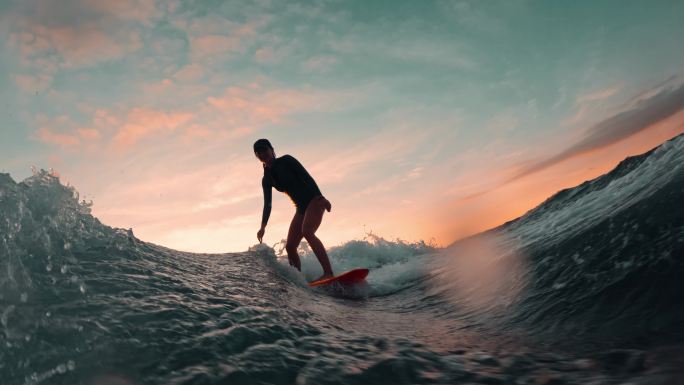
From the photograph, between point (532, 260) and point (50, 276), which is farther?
point (532, 260)

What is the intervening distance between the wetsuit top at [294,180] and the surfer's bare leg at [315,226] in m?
0.14

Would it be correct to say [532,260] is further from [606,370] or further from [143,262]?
[143,262]

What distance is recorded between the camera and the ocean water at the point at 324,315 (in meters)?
2.19

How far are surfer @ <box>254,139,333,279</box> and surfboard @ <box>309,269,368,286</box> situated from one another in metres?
0.31

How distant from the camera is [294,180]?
279 inches

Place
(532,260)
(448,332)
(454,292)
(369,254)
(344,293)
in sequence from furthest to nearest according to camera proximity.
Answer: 1. (369,254)
2. (344,293)
3. (454,292)
4. (532,260)
5. (448,332)

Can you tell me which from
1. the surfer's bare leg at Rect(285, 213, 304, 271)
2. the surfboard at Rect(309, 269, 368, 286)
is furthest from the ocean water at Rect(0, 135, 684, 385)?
the surfer's bare leg at Rect(285, 213, 304, 271)

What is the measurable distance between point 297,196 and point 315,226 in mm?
601

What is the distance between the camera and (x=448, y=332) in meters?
3.42

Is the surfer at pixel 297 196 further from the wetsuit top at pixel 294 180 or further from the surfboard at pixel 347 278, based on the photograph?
the surfboard at pixel 347 278

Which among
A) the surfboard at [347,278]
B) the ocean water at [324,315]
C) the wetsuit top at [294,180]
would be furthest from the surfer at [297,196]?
the ocean water at [324,315]

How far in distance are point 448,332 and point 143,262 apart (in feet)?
9.83

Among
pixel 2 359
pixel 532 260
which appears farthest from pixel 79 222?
pixel 532 260

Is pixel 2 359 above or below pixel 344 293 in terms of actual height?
above
